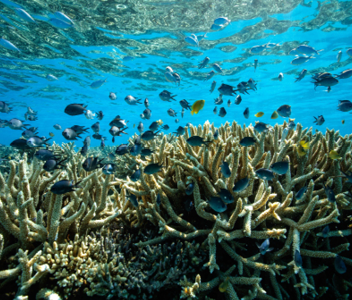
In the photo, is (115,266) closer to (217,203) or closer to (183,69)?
(217,203)

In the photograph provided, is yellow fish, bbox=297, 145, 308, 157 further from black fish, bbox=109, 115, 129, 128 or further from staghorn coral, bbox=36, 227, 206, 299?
black fish, bbox=109, 115, 129, 128

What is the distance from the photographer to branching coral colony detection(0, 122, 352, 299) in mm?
2430

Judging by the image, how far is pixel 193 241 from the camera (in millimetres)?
2750

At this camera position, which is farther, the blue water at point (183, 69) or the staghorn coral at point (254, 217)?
the blue water at point (183, 69)

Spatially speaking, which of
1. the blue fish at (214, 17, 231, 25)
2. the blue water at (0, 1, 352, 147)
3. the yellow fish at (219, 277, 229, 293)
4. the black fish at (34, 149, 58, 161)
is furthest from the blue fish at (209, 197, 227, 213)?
the blue water at (0, 1, 352, 147)

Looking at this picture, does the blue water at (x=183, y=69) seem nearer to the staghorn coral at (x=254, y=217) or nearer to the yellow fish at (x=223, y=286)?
the staghorn coral at (x=254, y=217)

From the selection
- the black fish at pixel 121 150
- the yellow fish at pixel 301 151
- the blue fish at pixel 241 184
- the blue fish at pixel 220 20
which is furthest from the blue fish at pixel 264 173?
the blue fish at pixel 220 20

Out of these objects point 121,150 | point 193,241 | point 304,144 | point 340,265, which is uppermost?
point 304,144

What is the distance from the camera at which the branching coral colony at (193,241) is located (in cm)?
243

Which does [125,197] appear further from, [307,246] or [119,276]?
[307,246]

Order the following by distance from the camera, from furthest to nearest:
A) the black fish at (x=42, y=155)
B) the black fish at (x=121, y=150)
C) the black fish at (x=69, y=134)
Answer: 1. the black fish at (x=69, y=134)
2. the black fish at (x=121, y=150)
3. the black fish at (x=42, y=155)

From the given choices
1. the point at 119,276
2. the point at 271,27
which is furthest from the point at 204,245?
the point at 271,27

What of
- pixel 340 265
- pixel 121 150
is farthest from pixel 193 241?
pixel 121 150

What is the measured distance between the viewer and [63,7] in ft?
37.6
